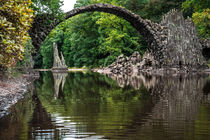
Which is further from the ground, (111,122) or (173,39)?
(173,39)

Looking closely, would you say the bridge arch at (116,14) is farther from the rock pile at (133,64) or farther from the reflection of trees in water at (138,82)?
the reflection of trees in water at (138,82)

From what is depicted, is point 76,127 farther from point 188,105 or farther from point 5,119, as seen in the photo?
point 188,105

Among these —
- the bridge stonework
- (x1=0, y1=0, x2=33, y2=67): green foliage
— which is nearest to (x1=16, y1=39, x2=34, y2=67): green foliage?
the bridge stonework

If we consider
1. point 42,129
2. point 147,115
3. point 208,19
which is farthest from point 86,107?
point 208,19

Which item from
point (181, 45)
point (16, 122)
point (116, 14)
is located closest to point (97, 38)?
point (116, 14)

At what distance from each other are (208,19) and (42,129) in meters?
18.8

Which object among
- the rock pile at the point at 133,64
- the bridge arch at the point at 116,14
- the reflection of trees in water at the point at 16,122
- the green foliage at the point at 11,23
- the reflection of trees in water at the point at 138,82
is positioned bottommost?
the reflection of trees in water at the point at 16,122

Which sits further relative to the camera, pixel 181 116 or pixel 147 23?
pixel 147 23

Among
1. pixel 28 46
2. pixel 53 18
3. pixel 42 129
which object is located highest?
pixel 53 18

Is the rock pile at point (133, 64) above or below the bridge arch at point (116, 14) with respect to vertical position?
below

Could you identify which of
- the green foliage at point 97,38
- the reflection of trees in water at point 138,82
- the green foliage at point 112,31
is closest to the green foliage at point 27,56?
the green foliage at point 97,38

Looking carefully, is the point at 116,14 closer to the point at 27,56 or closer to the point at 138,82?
the point at 27,56

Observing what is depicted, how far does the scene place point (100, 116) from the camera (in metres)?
4.80

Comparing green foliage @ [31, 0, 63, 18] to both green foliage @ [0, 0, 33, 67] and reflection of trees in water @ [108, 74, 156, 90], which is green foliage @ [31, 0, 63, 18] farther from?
green foliage @ [0, 0, 33, 67]
